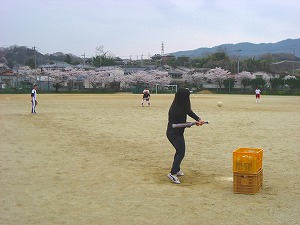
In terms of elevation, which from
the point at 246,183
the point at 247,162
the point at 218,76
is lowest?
the point at 246,183

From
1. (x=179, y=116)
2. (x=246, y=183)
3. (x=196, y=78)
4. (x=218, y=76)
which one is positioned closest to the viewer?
(x=246, y=183)

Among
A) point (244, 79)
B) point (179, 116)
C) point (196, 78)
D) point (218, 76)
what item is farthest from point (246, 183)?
point (196, 78)

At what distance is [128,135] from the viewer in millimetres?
13906

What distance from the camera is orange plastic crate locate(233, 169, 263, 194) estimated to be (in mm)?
6465

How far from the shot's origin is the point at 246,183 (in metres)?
6.49

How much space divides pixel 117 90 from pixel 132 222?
257 ft

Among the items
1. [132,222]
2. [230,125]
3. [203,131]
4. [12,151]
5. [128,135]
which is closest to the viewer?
[132,222]

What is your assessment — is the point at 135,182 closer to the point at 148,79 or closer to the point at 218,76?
the point at 148,79

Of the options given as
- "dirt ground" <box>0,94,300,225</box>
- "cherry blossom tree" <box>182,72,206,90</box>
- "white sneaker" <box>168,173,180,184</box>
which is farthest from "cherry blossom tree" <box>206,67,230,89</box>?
"white sneaker" <box>168,173,180,184</box>

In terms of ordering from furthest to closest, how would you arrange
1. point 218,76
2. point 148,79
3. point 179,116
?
point 218,76, point 148,79, point 179,116

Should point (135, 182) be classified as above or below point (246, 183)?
below

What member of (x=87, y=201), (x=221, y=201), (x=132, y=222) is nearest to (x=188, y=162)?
(x=221, y=201)

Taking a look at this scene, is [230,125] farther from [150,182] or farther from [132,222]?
[132,222]

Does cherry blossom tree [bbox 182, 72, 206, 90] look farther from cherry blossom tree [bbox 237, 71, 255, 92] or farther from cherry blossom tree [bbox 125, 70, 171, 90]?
cherry blossom tree [bbox 237, 71, 255, 92]
